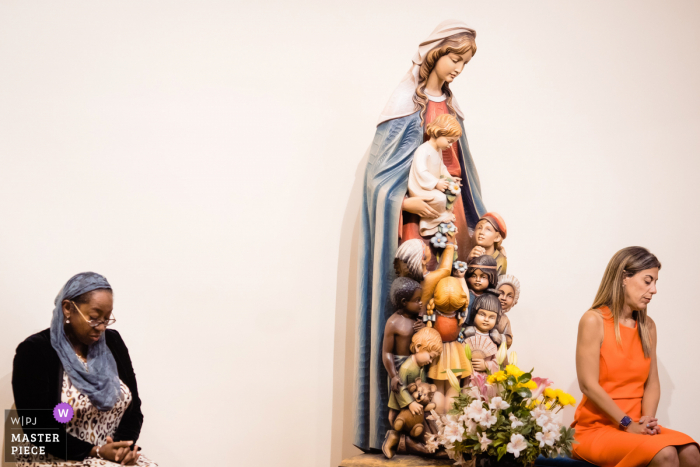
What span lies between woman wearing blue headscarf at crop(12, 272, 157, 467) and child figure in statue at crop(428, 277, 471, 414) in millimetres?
1437

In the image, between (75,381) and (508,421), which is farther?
(75,381)

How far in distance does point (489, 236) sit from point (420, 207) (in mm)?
434

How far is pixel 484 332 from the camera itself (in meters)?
3.36

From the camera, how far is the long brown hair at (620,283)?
3.30 metres

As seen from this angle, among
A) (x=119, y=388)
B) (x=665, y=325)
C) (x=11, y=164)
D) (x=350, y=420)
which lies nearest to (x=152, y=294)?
(x=119, y=388)

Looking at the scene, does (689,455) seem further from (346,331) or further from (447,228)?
(346,331)

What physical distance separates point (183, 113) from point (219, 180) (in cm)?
45

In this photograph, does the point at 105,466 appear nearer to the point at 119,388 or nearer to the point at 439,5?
the point at 119,388

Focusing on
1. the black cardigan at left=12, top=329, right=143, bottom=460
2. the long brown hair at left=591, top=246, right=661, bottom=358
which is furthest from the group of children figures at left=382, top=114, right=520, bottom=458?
the black cardigan at left=12, top=329, right=143, bottom=460

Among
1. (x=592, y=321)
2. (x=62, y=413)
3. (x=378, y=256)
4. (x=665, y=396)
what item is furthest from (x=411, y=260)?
(x=665, y=396)

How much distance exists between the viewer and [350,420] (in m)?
4.07

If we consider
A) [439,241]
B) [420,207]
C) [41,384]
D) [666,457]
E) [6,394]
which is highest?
[420,207]

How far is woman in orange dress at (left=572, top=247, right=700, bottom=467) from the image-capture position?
124 inches

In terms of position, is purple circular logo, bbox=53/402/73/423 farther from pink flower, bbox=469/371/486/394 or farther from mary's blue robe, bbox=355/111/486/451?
pink flower, bbox=469/371/486/394
